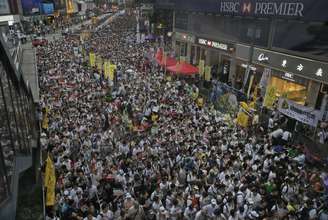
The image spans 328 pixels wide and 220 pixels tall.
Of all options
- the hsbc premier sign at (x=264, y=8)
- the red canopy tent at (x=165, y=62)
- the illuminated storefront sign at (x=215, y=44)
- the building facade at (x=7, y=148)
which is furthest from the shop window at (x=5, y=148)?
the illuminated storefront sign at (x=215, y=44)

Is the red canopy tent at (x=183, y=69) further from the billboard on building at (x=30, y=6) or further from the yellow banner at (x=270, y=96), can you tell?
the billboard on building at (x=30, y=6)

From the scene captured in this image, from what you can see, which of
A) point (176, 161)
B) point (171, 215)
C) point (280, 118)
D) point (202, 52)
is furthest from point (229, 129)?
point (202, 52)

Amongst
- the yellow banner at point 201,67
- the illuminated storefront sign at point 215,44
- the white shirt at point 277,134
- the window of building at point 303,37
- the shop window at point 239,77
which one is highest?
the window of building at point 303,37

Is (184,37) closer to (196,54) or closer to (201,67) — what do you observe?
(196,54)

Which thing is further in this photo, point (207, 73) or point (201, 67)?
point (201, 67)

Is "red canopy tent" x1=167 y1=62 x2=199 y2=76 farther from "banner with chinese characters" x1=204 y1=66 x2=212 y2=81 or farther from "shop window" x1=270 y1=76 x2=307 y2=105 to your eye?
"shop window" x1=270 y1=76 x2=307 y2=105

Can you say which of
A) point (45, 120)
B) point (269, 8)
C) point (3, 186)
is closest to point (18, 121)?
point (3, 186)

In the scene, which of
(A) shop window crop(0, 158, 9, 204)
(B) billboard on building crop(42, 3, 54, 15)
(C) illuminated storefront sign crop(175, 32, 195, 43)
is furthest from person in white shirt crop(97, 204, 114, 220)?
(B) billboard on building crop(42, 3, 54, 15)
